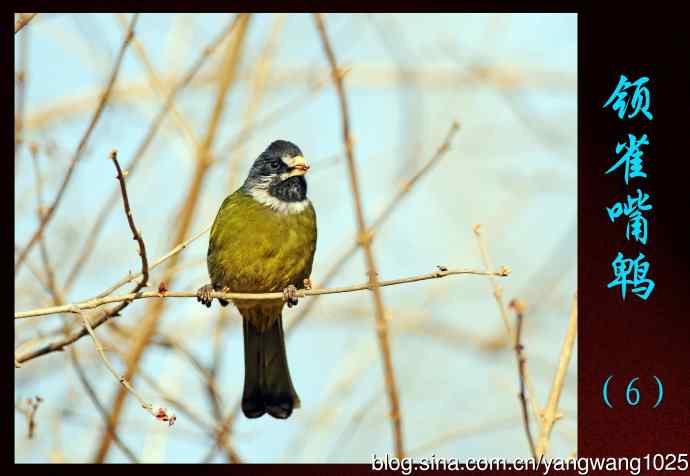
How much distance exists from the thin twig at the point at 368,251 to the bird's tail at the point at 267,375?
0.72 m

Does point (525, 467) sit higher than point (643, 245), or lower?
lower

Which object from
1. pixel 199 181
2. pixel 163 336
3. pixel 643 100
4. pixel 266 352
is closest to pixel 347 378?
pixel 266 352

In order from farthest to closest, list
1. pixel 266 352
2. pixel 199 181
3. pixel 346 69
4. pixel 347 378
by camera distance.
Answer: pixel 347 378 < pixel 266 352 < pixel 199 181 < pixel 346 69

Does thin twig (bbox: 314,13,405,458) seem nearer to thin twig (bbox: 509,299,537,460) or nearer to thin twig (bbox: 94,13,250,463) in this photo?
thin twig (bbox: 94,13,250,463)

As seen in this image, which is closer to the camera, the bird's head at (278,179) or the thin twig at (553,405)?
the thin twig at (553,405)

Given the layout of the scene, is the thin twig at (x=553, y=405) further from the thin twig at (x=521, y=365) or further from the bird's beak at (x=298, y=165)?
the bird's beak at (x=298, y=165)

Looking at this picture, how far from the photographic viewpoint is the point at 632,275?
3.72 m

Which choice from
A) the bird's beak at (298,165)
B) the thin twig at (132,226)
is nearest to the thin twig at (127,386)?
the thin twig at (132,226)

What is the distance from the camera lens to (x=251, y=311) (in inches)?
166

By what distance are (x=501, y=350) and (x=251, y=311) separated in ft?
7.91

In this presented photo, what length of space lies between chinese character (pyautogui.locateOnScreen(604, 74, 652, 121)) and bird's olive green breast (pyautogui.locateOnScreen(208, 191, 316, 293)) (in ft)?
5.09

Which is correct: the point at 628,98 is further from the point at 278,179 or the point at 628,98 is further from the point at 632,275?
the point at 278,179

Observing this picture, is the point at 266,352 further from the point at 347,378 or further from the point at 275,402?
the point at 347,378

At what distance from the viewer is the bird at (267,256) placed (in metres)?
3.98
